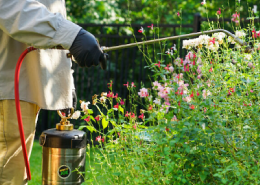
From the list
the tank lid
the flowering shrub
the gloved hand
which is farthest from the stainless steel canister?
the gloved hand

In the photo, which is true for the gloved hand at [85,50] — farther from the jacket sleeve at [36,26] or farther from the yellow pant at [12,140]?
the yellow pant at [12,140]

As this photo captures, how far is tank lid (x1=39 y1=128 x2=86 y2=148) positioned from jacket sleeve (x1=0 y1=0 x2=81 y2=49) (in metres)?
0.82

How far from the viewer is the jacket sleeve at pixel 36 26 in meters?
1.83

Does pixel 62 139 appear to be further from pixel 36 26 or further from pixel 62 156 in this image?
pixel 36 26

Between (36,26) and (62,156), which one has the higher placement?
(36,26)

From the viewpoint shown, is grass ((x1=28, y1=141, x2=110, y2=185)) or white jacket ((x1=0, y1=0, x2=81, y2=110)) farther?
grass ((x1=28, y1=141, x2=110, y2=185))

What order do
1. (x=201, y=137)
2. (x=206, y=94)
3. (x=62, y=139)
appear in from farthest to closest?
(x=62, y=139)
(x=206, y=94)
(x=201, y=137)

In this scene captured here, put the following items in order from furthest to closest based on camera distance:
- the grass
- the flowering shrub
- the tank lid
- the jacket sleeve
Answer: the grass < the tank lid < the flowering shrub < the jacket sleeve

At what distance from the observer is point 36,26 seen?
182cm

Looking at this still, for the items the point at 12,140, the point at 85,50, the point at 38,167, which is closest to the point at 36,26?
the point at 85,50

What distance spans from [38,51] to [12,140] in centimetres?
58

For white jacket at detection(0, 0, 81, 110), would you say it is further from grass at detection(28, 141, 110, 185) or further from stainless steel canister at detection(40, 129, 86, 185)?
grass at detection(28, 141, 110, 185)

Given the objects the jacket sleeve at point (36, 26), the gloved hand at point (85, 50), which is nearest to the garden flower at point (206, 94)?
the gloved hand at point (85, 50)

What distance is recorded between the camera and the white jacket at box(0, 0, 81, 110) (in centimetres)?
184
